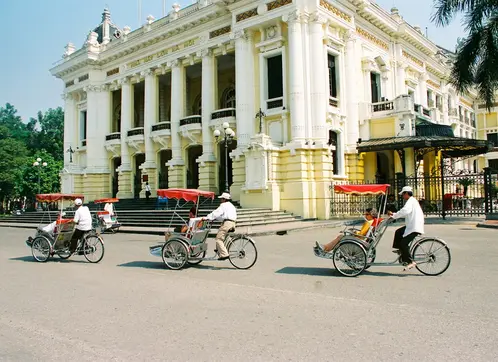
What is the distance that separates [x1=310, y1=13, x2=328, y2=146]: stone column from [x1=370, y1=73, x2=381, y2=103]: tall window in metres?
7.15

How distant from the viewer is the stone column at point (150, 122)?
103 ft

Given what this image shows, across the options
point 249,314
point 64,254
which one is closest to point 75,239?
point 64,254

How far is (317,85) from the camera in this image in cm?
2306

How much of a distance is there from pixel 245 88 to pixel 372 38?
10.1m

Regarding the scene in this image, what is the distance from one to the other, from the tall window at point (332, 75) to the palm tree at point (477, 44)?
636cm

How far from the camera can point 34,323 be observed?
5.45 metres

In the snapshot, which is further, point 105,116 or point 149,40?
point 105,116

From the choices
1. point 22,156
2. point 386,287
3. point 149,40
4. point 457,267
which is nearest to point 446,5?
point 457,267

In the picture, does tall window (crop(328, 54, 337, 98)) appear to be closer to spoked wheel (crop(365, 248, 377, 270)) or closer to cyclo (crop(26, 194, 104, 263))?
cyclo (crop(26, 194, 104, 263))

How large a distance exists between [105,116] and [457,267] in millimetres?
31941

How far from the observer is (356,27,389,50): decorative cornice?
27.5 meters

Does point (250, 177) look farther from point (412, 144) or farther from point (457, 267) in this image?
point (457, 267)

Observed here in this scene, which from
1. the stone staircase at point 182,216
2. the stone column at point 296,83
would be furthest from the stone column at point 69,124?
the stone column at point 296,83

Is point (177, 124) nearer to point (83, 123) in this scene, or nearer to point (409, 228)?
Answer: point (83, 123)
